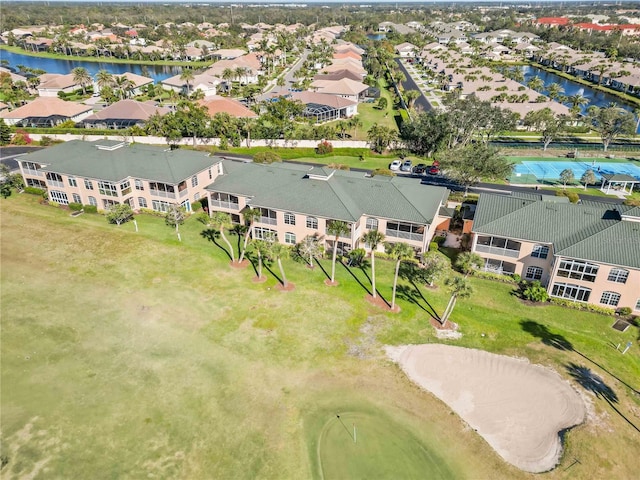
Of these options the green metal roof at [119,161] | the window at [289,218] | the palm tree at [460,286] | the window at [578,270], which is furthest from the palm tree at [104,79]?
the window at [578,270]

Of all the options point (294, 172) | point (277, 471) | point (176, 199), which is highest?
point (294, 172)

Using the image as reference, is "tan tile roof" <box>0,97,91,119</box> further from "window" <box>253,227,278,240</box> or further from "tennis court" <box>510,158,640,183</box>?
"tennis court" <box>510,158,640,183</box>

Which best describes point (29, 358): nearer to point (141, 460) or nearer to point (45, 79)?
point (141, 460)

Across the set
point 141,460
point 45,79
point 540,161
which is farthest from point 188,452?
point 45,79

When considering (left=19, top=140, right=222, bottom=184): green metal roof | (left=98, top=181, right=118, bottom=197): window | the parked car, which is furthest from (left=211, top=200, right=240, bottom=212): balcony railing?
the parked car

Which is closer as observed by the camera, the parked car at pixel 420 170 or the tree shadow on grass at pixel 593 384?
the tree shadow on grass at pixel 593 384

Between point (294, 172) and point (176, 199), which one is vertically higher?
point (294, 172)

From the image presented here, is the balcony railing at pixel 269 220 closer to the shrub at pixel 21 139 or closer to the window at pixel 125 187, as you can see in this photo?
the window at pixel 125 187
